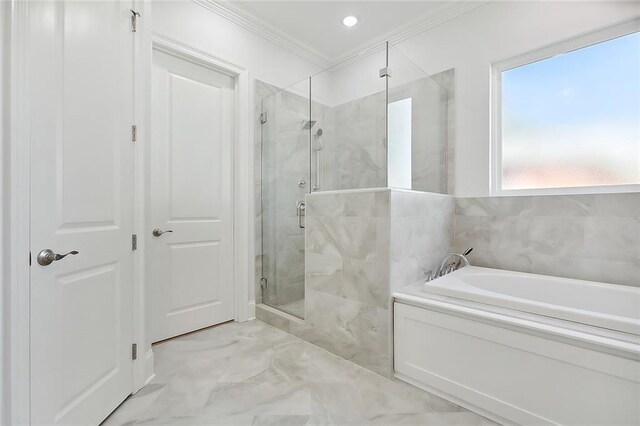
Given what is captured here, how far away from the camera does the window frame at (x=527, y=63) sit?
194cm

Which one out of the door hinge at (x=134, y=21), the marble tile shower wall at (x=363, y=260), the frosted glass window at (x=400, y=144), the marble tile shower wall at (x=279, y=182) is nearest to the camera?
the door hinge at (x=134, y=21)

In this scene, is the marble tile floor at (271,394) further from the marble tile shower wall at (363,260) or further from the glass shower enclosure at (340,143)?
the glass shower enclosure at (340,143)

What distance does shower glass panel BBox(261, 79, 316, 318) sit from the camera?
8.97 feet

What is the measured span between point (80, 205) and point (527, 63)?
3119 mm

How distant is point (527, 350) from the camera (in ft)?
4.45

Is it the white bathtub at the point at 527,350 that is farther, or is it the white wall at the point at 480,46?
the white wall at the point at 480,46

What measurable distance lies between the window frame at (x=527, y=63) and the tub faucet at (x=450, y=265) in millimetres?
591

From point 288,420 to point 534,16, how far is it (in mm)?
3175

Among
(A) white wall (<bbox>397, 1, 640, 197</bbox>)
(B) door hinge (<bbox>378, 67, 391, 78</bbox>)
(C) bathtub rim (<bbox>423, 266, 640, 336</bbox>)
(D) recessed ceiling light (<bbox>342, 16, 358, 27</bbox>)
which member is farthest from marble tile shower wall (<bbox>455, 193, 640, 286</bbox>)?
(D) recessed ceiling light (<bbox>342, 16, 358, 27</bbox>)

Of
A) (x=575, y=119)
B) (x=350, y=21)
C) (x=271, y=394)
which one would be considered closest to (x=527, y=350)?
(x=271, y=394)

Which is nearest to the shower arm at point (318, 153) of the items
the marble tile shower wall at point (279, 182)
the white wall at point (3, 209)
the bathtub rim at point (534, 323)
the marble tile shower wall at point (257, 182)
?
the marble tile shower wall at point (279, 182)

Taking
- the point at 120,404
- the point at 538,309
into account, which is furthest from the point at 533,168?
the point at 120,404

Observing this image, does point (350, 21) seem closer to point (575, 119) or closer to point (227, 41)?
point (227, 41)

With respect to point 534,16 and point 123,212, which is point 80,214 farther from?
point 534,16
